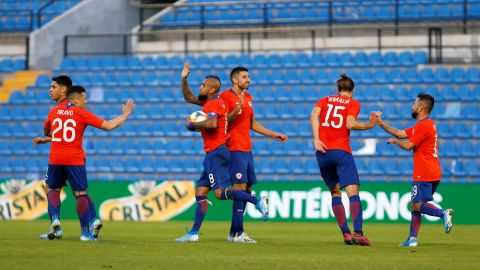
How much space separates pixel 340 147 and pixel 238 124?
4.56ft

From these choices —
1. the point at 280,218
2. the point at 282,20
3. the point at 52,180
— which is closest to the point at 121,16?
the point at 282,20

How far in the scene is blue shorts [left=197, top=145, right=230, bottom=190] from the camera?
12.5m

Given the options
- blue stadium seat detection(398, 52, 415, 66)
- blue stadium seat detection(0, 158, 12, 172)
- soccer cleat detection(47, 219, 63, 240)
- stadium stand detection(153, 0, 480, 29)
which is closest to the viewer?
soccer cleat detection(47, 219, 63, 240)

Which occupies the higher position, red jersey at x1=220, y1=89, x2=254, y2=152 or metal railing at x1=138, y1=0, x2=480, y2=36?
metal railing at x1=138, y1=0, x2=480, y2=36

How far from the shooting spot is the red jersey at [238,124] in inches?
512

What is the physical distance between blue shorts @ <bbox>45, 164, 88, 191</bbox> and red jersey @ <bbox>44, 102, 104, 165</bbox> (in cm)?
7

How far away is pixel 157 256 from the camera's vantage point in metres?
10.4

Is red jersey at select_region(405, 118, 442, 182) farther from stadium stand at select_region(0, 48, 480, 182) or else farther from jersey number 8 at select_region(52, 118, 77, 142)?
stadium stand at select_region(0, 48, 480, 182)

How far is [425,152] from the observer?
12.6m

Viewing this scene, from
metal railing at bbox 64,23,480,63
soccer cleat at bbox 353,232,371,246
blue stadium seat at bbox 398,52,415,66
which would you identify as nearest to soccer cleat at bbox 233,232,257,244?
soccer cleat at bbox 353,232,371,246

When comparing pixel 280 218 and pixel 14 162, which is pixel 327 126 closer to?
pixel 280 218

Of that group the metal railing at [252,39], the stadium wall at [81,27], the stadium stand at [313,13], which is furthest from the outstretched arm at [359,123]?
the stadium wall at [81,27]

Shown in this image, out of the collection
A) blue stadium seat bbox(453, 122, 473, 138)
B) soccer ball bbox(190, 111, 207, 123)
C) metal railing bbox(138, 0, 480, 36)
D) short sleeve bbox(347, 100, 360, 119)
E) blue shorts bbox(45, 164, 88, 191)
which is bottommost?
blue shorts bbox(45, 164, 88, 191)

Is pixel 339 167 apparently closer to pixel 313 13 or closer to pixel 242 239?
pixel 242 239
